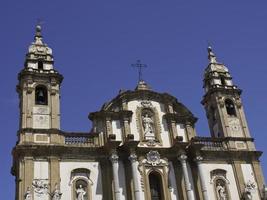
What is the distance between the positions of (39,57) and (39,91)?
2.72m

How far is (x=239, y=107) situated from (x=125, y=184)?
1065 cm

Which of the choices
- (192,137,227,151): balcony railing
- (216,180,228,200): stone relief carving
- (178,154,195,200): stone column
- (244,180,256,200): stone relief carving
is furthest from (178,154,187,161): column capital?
(244,180,256,200): stone relief carving

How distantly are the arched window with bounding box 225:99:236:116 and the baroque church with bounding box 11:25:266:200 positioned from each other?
303mm

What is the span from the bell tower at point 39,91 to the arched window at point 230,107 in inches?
449

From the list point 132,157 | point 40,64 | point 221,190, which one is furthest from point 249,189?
point 40,64

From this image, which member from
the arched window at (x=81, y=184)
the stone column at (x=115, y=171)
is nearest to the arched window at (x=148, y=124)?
the stone column at (x=115, y=171)

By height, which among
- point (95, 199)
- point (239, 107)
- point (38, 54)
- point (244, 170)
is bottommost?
Result: point (95, 199)

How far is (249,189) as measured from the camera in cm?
2781

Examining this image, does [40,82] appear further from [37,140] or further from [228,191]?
[228,191]

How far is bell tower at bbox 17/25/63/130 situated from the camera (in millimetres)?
26656

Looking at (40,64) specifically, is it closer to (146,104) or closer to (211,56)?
(146,104)

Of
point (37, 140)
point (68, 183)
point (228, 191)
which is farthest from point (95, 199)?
point (228, 191)

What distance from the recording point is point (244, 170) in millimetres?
28672

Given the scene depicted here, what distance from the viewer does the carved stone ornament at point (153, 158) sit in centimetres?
2690
